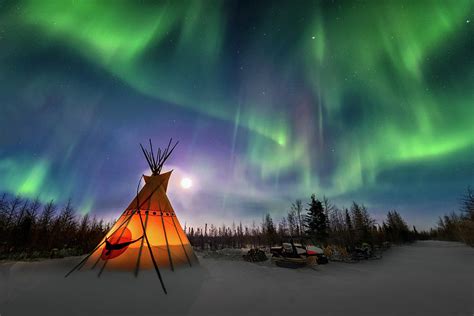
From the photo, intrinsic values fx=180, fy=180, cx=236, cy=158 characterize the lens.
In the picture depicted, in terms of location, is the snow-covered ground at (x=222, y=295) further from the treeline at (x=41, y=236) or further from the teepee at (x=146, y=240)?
the treeline at (x=41, y=236)

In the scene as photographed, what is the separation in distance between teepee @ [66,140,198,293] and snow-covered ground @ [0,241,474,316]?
518 millimetres

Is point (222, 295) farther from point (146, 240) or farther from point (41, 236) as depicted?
point (41, 236)

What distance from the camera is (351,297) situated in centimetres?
471

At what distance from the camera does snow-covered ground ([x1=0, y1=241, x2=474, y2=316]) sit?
3900mm

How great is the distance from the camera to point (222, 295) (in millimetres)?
4816

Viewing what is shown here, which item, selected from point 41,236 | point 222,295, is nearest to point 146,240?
point 222,295

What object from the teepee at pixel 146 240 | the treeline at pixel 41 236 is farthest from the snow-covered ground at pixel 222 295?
the treeline at pixel 41 236

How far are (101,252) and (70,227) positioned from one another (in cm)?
2458

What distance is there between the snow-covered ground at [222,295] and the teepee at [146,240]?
1.70 feet

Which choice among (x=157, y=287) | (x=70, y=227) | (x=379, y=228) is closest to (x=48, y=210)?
(x=70, y=227)

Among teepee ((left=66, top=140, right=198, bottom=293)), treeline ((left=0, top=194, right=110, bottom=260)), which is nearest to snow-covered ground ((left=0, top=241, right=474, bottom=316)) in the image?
teepee ((left=66, top=140, right=198, bottom=293))

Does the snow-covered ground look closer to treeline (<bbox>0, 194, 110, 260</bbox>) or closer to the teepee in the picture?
the teepee

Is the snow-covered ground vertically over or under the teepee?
under

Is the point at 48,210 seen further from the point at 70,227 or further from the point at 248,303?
the point at 248,303
